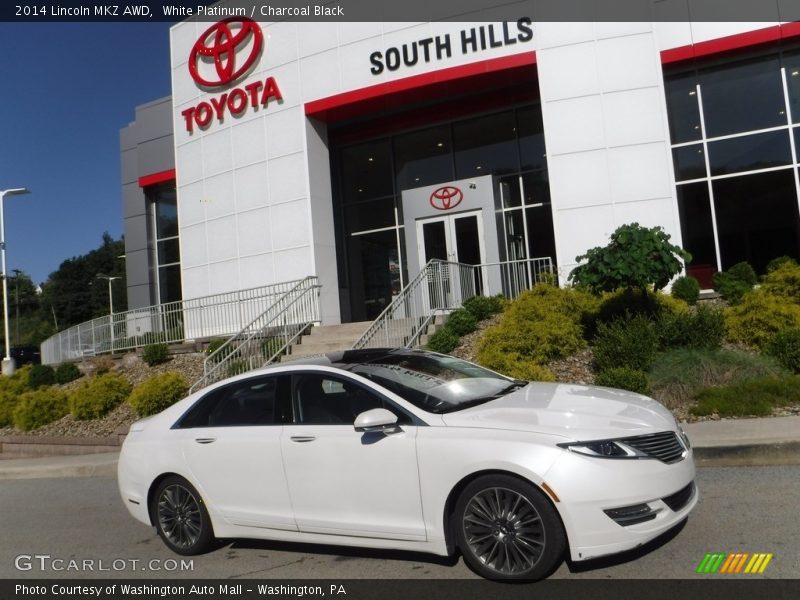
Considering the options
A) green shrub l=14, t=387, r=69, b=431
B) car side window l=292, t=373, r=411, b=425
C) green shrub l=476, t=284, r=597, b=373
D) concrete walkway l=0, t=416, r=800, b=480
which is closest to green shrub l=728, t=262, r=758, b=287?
green shrub l=476, t=284, r=597, b=373

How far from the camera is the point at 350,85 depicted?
16906 mm

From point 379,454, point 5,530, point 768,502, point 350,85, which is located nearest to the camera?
point 379,454

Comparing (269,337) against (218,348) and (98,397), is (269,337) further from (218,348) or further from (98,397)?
(98,397)

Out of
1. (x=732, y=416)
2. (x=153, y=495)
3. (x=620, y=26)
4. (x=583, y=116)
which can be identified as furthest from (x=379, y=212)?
(x=153, y=495)

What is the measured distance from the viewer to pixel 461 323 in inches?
492

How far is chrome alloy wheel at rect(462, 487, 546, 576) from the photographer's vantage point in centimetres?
399

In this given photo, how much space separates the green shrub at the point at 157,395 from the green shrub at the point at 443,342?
5.12 m

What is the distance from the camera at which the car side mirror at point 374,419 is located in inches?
173

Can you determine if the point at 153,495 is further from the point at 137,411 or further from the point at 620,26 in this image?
the point at 620,26

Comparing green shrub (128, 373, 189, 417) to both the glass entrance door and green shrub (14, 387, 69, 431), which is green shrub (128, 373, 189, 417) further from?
the glass entrance door

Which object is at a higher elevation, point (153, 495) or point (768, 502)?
point (153, 495)

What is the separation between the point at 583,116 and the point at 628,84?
1144mm

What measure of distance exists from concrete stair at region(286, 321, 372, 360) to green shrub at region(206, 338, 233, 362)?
1.49m

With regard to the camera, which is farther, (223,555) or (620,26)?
(620,26)
